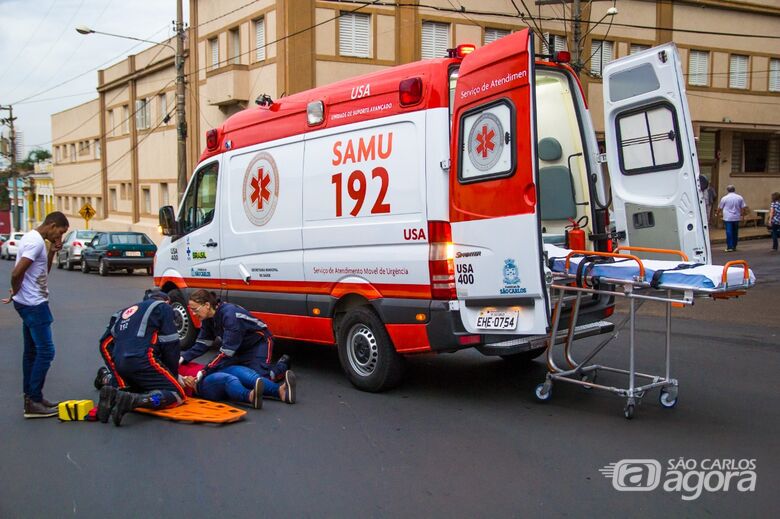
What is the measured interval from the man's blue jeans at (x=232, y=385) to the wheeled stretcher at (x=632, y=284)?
7.73ft

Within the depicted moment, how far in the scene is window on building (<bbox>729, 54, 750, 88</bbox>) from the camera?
28.6 meters

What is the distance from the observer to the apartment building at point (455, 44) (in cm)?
2392

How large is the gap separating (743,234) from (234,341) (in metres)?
23.0

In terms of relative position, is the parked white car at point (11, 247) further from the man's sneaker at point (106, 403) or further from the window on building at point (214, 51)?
the man's sneaker at point (106, 403)

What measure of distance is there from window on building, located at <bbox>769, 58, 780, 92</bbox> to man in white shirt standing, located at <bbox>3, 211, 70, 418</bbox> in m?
29.6

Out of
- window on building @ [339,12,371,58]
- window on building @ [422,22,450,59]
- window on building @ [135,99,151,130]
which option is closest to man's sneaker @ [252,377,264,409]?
window on building @ [339,12,371,58]

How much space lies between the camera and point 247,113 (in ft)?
28.5

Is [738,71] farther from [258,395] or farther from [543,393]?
[258,395]

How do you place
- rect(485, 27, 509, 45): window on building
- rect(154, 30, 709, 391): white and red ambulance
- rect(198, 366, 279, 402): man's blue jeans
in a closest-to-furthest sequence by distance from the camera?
rect(154, 30, 709, 391): white and red ambulance
rect(198, 366, 279, 402): man's blue jeans
rect(485, 27, 509, 45): window on building

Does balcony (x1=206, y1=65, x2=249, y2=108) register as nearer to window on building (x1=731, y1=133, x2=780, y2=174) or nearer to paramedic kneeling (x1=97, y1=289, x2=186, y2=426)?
window on building (x1=731, y1=133, x2=780, y2=174)

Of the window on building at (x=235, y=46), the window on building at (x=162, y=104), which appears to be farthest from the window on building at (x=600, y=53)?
the window on building at (x=162, y=104)

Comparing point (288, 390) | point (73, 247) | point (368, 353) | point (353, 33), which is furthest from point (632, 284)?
point (73, 247)

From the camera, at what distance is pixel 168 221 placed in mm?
9625

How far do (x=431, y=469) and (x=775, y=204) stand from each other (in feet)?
56.6
